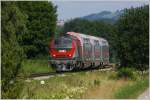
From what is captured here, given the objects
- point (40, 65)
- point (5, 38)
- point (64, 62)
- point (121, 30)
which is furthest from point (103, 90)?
point (40, 65)

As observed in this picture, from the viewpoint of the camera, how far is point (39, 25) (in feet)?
235

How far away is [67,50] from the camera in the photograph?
42344 mm

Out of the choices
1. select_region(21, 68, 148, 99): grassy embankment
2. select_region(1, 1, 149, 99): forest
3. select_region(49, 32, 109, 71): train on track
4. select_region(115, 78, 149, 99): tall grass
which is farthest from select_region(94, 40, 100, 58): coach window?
select_region(21, 68, 148, 99): grassy embankment

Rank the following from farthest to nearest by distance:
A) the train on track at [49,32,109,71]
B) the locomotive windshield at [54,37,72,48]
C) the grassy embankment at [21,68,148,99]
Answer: the locomotive windshield at [54,37,72,48]
the train on track at [49,32,109,71]
the grassy embankment at [21,68,148,99]

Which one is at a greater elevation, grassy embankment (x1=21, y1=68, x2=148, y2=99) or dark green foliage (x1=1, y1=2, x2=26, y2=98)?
dark green foliage (x1=1, y1=2, x2=26, y2=98)

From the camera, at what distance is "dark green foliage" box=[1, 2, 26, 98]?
1526 centimetres

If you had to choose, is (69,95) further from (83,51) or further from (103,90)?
(83,51)

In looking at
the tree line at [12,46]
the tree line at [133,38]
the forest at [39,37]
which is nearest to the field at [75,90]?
the tree line at [12,46]

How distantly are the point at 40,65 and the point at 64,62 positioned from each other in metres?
9.52

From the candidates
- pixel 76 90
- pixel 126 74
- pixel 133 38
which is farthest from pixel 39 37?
pixel 76 90

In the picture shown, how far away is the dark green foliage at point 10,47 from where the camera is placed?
15258 mm

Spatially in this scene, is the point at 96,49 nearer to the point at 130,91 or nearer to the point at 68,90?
the point at 130,91

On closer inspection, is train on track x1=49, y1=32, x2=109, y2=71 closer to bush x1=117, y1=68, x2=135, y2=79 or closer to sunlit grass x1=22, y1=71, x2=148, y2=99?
bush x1=117, y1=68, x2=135, y2=79

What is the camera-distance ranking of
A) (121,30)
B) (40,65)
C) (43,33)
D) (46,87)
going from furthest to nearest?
(43,33) → (40,65) → (121,30) → (46,87)
